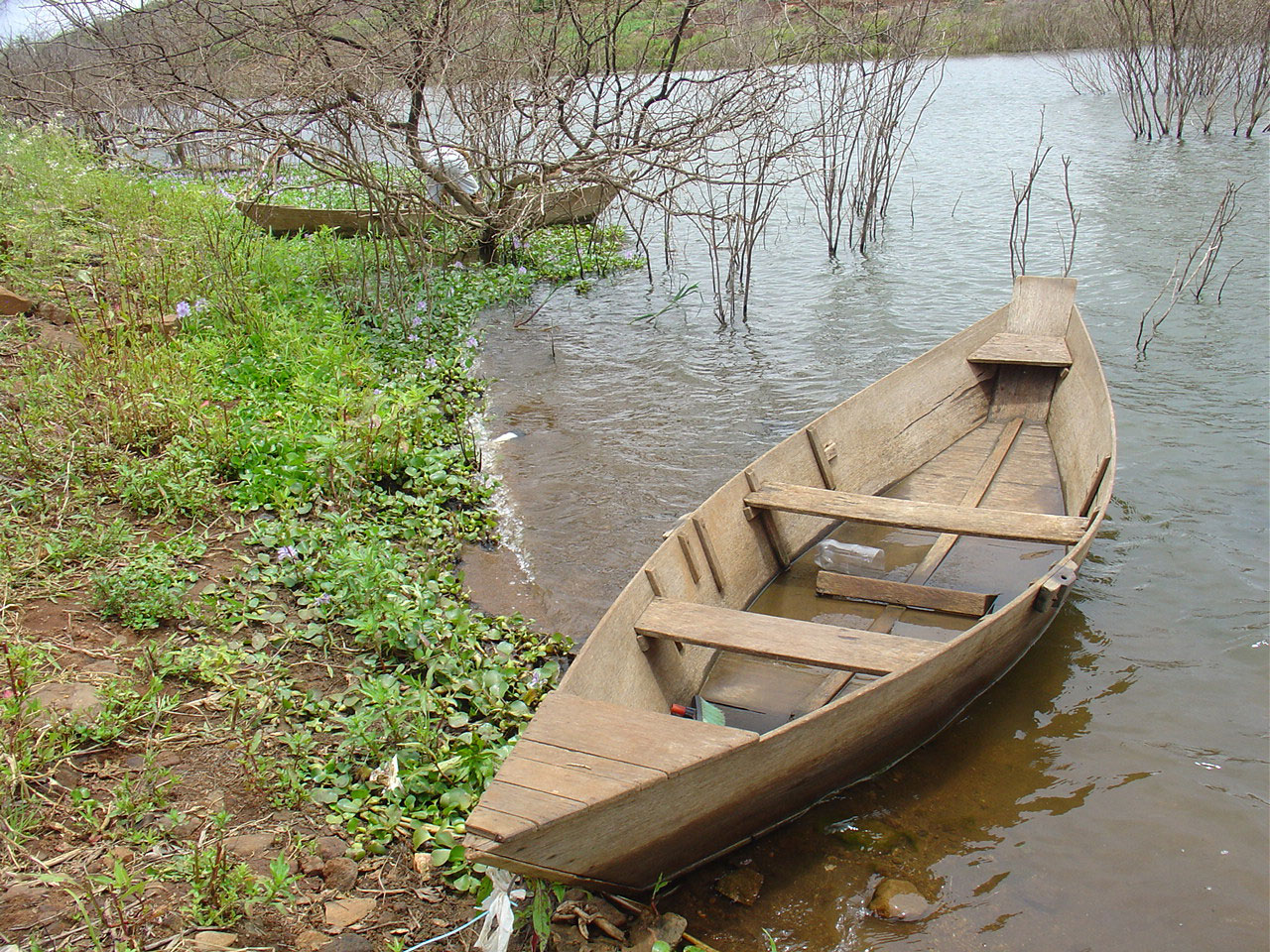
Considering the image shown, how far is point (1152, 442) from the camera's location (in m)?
5.74

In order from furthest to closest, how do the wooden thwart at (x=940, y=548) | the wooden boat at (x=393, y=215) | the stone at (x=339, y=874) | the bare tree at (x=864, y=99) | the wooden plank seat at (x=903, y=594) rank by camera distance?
1. the bare tree at (x=864, y=99)
2. the wooden boat at (x=393, y=215)
3. the wooden plank seat at (x=903, y=594)
4. the wooden thwart at (x=940, y=548)
5. the stone at (x=339, y=874)

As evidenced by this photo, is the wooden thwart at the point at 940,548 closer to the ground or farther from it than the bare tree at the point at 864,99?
closer to the ground

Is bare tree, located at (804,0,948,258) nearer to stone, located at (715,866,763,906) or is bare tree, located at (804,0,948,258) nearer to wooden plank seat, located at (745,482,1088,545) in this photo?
wooden plank seat, located at (745,482,1088,545)

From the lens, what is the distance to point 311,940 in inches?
87.0

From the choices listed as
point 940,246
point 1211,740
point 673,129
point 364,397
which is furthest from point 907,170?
point 1211,740

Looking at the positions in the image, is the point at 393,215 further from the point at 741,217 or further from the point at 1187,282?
the point at 1187,282

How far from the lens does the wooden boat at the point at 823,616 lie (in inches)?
90.3

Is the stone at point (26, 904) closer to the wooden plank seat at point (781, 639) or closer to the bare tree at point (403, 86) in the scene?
the wooden plank seat at point (781, 639)

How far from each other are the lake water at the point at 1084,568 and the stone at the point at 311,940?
0.97 meters

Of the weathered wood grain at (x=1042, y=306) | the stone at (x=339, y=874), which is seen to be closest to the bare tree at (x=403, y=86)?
the weathered wood grain at (x=1042, y=306)

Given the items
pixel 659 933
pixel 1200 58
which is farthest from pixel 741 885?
pixel 1200 58

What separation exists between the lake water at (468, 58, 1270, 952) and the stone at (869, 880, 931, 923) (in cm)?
3

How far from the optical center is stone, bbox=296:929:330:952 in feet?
7.18

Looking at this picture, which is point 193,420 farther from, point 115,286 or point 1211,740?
point 1211,740
